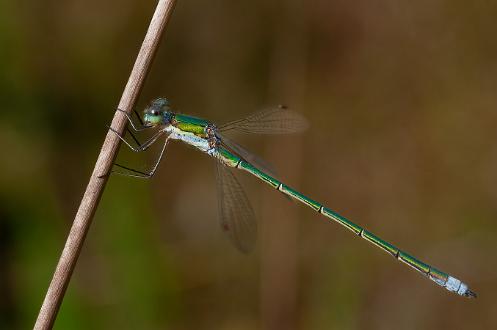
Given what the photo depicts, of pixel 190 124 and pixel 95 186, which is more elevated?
pixel 190 124

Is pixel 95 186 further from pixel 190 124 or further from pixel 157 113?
pixel 190 124

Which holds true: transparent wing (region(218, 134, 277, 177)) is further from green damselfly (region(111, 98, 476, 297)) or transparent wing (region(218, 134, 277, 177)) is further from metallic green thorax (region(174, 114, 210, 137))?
metallic green thorax (region(174, 114, 210, 137))

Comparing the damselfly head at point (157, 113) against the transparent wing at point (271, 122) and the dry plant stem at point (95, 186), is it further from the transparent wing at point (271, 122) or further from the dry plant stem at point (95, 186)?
the dry plant stem at point (95, 186)

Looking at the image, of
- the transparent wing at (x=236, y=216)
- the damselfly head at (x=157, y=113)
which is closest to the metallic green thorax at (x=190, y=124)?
the damselfly head at (x=157, y=113)

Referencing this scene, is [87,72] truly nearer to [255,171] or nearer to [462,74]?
[255,171]

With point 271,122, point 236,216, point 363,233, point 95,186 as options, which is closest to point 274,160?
point 271,122
